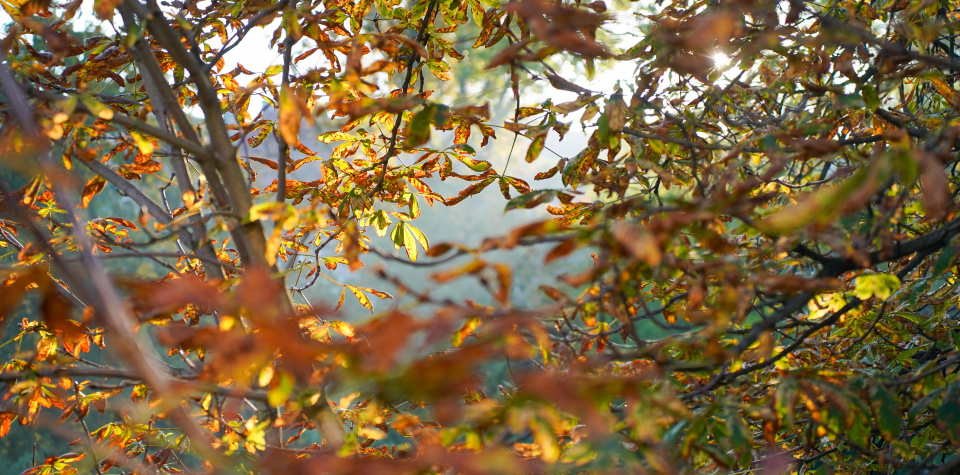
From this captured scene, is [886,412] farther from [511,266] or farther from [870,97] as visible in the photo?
[511,266]

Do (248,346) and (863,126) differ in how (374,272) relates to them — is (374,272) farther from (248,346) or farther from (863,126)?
(863,126)

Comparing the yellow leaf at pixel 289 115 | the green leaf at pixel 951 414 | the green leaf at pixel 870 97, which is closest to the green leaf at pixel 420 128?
the yellow leaf at pixel 289 115

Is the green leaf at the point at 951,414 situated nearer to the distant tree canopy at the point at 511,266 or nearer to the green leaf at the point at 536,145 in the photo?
the distant tree canopy at the point at 511,266

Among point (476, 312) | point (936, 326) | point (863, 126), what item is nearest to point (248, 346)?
point (476, 312)

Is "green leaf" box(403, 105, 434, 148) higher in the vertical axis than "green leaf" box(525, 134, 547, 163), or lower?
lower

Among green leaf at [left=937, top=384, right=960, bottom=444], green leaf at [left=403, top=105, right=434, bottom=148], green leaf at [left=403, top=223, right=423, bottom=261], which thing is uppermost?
green leaf at [left=403, top=223, right=423, bottom=261]

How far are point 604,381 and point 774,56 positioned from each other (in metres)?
1.34

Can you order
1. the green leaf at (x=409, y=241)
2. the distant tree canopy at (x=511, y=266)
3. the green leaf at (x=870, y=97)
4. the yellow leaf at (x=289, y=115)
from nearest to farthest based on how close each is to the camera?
1. the distant tree canopy at (x=511, y=266)
2. the yellow leaf at (x=289, y=115)
3. the green leaf at (x=870, y=97)
4. the green leaf at (x=409, y=241)

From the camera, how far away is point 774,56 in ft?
5.25

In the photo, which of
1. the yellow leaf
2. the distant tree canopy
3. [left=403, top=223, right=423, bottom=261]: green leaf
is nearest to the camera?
the distant tree canopy

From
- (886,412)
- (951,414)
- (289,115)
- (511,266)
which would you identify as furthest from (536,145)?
(951,414)

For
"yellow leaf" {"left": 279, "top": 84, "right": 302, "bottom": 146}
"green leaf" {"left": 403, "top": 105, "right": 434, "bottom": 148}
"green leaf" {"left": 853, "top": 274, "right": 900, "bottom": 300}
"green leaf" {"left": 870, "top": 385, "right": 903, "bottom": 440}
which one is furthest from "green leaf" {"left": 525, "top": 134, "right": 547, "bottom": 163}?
"green leaf" {"left": 870, "top": 385, "right": 903, "bottom": 440}

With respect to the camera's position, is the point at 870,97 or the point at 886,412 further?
the point at 870,97

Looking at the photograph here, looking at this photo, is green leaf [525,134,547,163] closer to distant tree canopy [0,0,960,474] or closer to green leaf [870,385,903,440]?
distant tree canopy [0,0,960,474]
